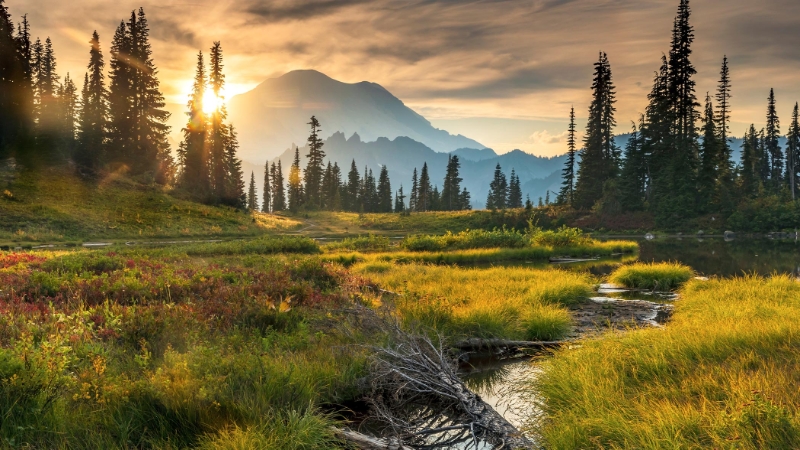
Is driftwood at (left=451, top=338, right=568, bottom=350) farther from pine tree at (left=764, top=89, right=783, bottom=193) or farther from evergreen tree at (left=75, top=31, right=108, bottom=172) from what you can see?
pine tree at (left=764, top=89, right=783, bottom=193)

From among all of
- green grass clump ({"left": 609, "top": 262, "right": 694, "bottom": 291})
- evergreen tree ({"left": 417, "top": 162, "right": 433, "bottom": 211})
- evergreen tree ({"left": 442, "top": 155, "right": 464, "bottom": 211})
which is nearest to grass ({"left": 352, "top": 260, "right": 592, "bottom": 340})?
green grass clump ({"left": 609, "top": 262, "right": 694, "bottom": 291})

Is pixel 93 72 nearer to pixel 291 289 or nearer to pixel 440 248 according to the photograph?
pixel 440 248

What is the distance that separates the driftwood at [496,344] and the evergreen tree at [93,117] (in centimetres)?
5694

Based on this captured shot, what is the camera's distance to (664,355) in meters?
7.12

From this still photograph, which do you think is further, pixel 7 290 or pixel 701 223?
pixel 701 223

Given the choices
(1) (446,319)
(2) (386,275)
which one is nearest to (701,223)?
(2) (386,275)

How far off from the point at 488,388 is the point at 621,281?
1476 centimetres

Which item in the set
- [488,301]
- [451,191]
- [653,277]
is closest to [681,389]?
[488,301]

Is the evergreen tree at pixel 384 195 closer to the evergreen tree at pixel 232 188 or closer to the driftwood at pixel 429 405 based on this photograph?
the evergreen tree at pixel 232 188

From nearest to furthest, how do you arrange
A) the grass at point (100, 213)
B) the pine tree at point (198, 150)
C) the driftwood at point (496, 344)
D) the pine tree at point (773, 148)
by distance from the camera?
1. the driftwood at point (496, 344)
2. the grass at point (100, 213)
3. the pine tree at point (198, 150)
4. the pine tree at point (773, 148)

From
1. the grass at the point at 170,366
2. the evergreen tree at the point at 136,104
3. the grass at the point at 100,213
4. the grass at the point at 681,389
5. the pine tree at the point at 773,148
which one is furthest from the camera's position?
the pine tree at the point at 773,148

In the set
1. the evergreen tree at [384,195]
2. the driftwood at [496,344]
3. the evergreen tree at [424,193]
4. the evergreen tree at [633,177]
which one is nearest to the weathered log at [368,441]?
the driftwood at [496,344]

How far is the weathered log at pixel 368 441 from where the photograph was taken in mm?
5445

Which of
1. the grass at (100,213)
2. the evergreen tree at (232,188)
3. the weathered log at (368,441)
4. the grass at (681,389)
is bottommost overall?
the weathered log at (368,441)
